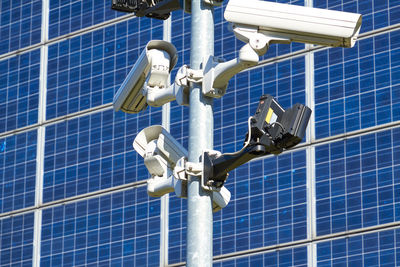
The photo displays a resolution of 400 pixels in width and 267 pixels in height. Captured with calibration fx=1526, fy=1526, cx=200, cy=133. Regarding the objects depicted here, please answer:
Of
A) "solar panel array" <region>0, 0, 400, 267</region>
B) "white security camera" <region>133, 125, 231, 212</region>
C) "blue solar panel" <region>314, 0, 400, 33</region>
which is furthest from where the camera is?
"blue solar panel" <region>314, 0, 400, 33</region>

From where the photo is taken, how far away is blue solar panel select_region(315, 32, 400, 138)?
4369 cm

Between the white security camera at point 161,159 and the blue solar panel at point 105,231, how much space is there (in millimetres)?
32502

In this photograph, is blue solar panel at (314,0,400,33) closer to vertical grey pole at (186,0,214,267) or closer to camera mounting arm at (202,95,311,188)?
vertical grey pole at (186,0,214,267)

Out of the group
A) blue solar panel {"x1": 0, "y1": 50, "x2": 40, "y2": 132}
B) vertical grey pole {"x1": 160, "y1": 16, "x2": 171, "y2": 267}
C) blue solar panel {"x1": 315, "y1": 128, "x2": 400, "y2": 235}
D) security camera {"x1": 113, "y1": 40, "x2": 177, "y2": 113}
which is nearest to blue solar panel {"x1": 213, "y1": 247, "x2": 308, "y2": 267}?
blue solar panel {"x1": 315, "y1": 128, "x2": 400, "y2": 235}

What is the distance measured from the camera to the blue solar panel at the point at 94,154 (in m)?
50.5

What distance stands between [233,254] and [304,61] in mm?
6165

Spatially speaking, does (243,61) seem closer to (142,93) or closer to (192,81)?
(192,81)

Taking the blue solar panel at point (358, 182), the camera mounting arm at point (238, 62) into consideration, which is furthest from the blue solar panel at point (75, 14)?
the camera mounting arm at point (238, 62)

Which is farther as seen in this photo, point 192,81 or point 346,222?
point 346,222

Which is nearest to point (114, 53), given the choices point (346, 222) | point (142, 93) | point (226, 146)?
point (226, 146)

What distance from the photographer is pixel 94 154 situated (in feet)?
169

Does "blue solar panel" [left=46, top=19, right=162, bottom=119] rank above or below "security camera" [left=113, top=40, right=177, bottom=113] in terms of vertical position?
below

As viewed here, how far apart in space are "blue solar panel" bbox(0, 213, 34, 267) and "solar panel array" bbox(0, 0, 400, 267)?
62 millimetres

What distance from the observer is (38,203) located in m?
53.4
